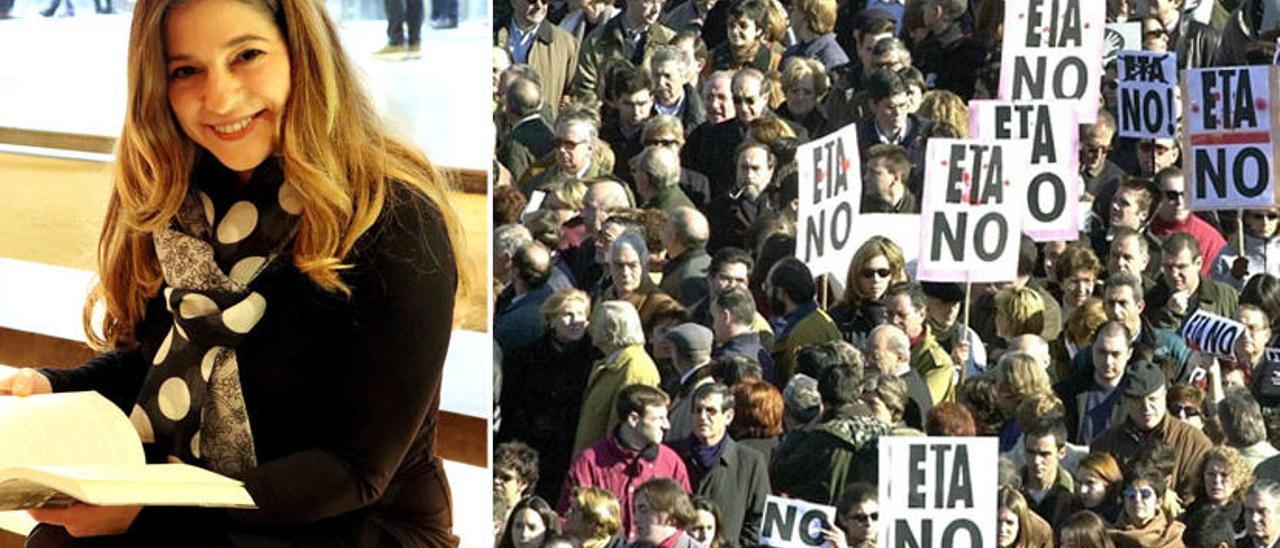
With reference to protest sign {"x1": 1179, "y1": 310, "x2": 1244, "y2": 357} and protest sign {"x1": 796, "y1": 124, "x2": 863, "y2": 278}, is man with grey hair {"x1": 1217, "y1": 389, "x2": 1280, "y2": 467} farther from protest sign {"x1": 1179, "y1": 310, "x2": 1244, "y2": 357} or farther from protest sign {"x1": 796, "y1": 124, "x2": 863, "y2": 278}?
protest sign {"x1": 796, "y1": 124, "x2": 863, "y2": 278}

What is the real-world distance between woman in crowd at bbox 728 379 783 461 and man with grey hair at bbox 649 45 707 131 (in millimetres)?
418

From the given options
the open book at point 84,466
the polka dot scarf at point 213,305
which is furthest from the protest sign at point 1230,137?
the open book at point 84,466

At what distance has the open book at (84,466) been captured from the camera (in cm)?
171

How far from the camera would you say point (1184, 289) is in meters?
2.54

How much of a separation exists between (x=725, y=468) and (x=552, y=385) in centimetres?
31

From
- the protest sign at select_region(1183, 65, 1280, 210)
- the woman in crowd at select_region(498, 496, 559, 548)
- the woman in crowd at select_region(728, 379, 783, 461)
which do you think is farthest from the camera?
the woman in crowd at select_region(498, 496, 559, 548)

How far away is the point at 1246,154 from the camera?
8.20 feet

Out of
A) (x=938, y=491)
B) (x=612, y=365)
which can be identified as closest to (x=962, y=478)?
(x=938, y=491)

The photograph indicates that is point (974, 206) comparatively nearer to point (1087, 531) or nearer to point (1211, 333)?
point (1211, 333)

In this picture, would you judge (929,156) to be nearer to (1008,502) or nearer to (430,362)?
(1008,502)

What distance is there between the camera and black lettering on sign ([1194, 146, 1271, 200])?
2496mm

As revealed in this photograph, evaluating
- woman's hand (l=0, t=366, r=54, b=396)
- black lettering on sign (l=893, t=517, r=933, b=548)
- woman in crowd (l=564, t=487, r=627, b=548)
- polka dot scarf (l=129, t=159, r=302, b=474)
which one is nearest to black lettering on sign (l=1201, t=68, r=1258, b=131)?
black lettering on sign (l=893, t=517, r=933, b=548)

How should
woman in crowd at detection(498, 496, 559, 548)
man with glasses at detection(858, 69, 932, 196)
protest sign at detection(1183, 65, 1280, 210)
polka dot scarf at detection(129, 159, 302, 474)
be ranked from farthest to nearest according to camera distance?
woman in crowd at detection(498, 496, 559, 548), man with glasses at detection(858, 69, 932, 196), protest sign at detection(1183, 65, 1280, 210), polka dot scarf at detection(129, 159, 302, 474)

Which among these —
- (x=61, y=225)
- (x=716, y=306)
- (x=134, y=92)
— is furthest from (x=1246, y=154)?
(x=61, y=225)
